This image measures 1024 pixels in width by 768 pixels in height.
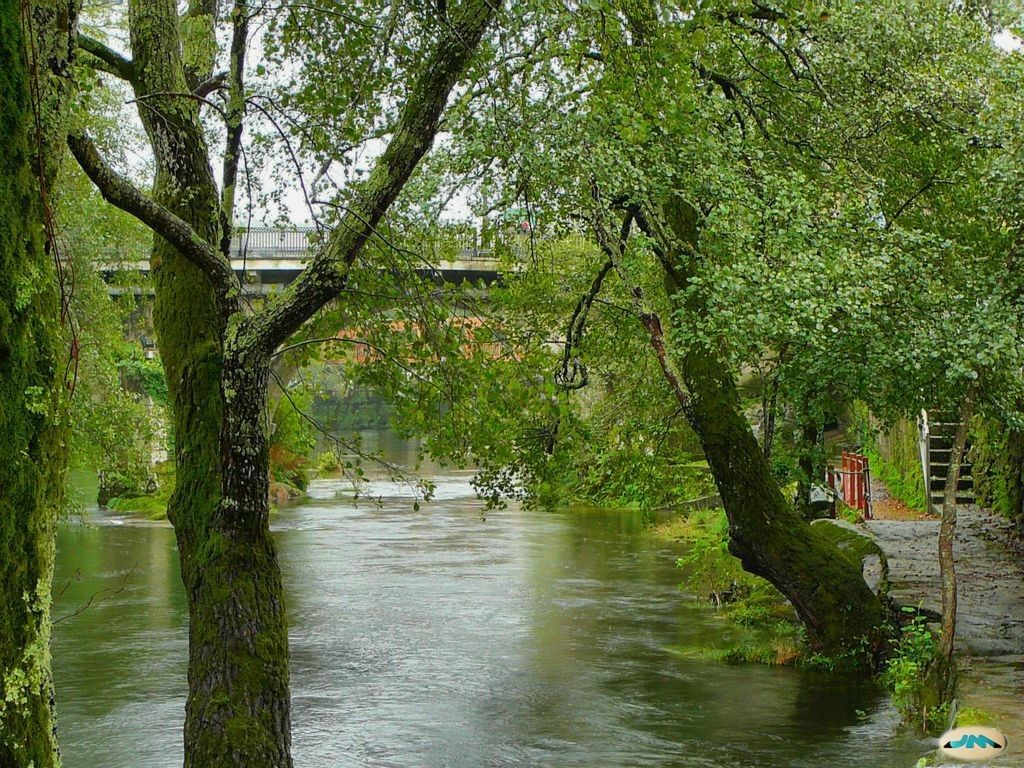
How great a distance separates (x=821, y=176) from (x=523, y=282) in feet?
13.5

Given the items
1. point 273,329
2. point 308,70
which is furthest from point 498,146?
point 273,329

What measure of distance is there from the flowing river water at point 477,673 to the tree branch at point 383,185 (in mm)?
5695

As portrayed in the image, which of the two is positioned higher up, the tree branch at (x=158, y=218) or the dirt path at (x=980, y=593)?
the tree branch at (x=158, y=218)

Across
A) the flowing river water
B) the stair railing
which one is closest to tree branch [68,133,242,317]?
the flowing river water

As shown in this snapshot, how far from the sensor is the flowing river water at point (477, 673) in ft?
38.5

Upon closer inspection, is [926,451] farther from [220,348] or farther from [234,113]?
[234,113]

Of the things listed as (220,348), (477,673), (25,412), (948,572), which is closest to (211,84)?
(220,348)

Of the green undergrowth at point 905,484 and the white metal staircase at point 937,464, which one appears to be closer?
the white metal staircase at point 937,464

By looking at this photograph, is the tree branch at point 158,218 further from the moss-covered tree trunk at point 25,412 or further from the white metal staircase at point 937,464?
the white metal staircase at point 937,464

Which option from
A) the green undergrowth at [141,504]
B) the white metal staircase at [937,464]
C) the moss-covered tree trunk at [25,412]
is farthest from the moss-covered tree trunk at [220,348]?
the green undergrowth at [141,504]

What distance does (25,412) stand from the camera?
4.80 metres

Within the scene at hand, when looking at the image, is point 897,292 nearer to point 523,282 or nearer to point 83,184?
point 523,282

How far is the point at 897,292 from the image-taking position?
10.2 m

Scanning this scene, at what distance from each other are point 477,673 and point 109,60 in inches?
360
